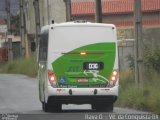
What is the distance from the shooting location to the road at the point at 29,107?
859 inches

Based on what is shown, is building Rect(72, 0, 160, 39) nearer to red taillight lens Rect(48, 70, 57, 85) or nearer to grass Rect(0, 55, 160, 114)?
grass Rect(0, 55, 160, 114)

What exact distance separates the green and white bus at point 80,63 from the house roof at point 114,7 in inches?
1489

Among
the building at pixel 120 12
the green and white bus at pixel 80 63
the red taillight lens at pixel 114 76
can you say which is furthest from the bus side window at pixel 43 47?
the building at pixel 120 12

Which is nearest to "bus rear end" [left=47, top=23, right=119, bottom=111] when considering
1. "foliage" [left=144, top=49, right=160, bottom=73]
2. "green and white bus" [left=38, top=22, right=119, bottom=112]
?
"green and white bus" [left=38, top=22, right=119, bottom=112]

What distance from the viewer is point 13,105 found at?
29.0 meters

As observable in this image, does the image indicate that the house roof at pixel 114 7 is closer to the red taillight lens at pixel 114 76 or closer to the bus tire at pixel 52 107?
the bus tire at pixel 52 107

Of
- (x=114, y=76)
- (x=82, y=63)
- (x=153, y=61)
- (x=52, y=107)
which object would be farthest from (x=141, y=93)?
(x=153, y=61)

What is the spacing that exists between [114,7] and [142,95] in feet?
134

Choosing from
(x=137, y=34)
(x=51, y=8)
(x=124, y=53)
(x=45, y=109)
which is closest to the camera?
(x=45, y=109)

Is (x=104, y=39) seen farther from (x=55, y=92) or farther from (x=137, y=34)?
(x=137, y=34)

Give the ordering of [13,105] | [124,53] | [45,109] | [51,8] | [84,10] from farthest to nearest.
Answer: [51,8] → [84,10] → [124,53] → [13,105] → [45,109]

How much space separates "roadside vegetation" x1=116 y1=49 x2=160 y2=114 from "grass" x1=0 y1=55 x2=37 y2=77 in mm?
25408

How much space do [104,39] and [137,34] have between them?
13.1 feet

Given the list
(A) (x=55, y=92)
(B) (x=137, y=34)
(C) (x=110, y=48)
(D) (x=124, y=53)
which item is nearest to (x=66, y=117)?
(A) (x=55, y=92)
